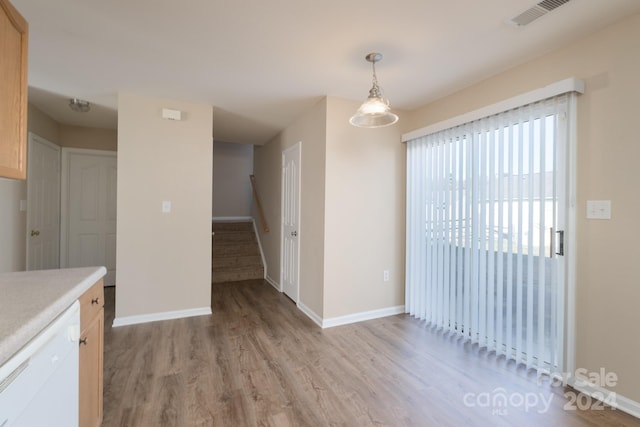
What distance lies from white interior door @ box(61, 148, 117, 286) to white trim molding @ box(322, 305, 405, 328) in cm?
356

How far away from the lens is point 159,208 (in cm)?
323

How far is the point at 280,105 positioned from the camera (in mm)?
3373

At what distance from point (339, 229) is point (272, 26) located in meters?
1.93

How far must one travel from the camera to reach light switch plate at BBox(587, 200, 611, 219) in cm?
190

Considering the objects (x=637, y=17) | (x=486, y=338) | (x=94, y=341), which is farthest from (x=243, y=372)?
(x=637, y=17)

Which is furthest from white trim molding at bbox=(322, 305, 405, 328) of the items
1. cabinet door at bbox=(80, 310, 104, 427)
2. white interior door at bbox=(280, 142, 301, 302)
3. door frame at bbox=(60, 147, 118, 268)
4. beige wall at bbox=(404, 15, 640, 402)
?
door frame at bbox=(60, 147, 118, 268)

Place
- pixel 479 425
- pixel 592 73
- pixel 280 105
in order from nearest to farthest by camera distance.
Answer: pixel 479 425
pixel 592 73
pixel 280 105

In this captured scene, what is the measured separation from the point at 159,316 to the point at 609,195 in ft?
13.3

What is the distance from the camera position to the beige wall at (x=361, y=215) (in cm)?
312

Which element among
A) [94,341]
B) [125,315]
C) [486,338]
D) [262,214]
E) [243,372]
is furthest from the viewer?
[262,214]

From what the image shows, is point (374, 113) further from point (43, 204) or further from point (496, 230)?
point (43, 204)

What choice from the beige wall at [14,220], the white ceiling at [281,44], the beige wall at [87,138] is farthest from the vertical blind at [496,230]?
the beige wall at [87,138]

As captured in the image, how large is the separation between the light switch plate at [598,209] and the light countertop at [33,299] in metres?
2.89

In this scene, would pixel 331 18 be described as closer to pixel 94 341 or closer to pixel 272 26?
pixel 272 26
